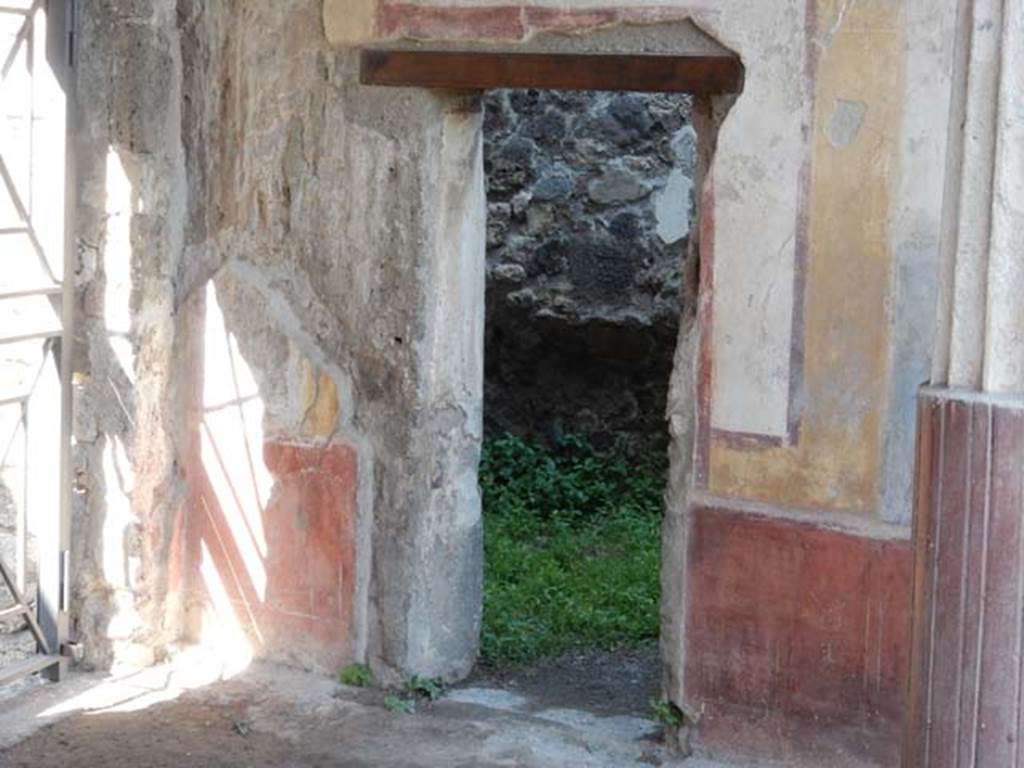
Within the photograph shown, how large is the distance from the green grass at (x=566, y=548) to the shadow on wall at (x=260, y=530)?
0.69 m

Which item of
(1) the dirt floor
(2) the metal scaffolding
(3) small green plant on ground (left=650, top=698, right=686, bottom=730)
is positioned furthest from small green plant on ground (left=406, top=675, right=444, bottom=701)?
(2) the metal scaffolding

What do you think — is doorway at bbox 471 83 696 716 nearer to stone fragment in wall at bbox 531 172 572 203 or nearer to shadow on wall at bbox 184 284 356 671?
stone fragment in wall at bbox 531 172 572 203

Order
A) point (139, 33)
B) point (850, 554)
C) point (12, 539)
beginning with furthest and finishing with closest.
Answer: point (12, 539) → point (139, 33) → point (850, 554)

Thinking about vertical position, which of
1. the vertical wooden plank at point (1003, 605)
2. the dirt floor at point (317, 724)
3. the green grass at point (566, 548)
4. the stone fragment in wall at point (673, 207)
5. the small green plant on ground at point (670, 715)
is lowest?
the dirt floor at point (317, 724)

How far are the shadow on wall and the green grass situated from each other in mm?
690

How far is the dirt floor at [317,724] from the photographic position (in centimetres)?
563

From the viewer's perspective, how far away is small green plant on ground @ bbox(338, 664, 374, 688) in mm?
6242

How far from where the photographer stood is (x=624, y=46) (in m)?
5.53

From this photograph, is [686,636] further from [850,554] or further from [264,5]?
[264,5]

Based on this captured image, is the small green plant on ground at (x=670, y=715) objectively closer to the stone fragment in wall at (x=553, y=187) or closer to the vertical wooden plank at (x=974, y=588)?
the vertical wooden plank at (x=974, y=588)

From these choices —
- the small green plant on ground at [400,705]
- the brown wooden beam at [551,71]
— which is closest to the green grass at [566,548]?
the small green plant on ground at [400,705]

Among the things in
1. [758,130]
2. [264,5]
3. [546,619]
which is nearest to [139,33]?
[264,5]

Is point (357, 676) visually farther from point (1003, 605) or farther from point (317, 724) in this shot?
point (1003, 605)

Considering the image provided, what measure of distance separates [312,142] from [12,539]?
6.75 ft
